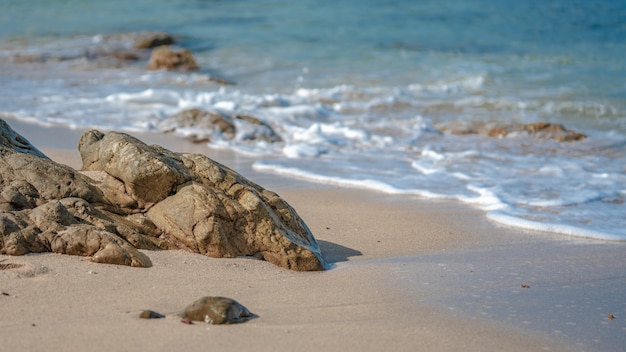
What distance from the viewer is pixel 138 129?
9922 mm

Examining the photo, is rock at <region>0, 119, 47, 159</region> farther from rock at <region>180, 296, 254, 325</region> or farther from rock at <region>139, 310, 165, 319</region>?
rock at <region>180, 296, 254, 325</region>

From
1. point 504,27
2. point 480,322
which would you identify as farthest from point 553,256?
point 504,27

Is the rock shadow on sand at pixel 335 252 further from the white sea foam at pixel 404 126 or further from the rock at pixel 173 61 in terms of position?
the rock at pixel 173 61

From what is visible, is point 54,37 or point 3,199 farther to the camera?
point 54,37

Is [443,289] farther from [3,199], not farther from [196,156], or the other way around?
[3,199]

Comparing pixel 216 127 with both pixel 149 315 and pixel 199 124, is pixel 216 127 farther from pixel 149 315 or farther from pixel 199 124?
pixel 149 315

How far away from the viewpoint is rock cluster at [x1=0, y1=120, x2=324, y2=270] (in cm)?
441

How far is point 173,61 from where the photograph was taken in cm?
1518

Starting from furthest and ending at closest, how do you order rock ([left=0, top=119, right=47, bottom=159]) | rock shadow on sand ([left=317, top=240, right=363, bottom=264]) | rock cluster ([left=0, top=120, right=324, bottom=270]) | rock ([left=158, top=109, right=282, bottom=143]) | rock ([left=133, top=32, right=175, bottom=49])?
rock ([left=133, top=32, right=175, bottom=49])
rock ([left=158, top=109, right=282, bottom=143])
rock shadow on sand ([left=317, top=240, right=363, bottom=264])
rock ([left=0, top=119, right=47, bottom=159])
rock cluster ([left=0, top=120, right=324, bottom=270])

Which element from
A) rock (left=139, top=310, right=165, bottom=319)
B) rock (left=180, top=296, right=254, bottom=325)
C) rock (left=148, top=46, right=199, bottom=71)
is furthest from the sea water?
rock (left=139, top=310, right=165, bottom=319)

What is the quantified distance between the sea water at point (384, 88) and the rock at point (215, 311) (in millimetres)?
3114

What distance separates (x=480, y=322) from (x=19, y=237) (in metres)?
2.42

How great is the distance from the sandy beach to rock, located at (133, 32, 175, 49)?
13437 millimetres

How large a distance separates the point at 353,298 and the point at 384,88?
371 inches
